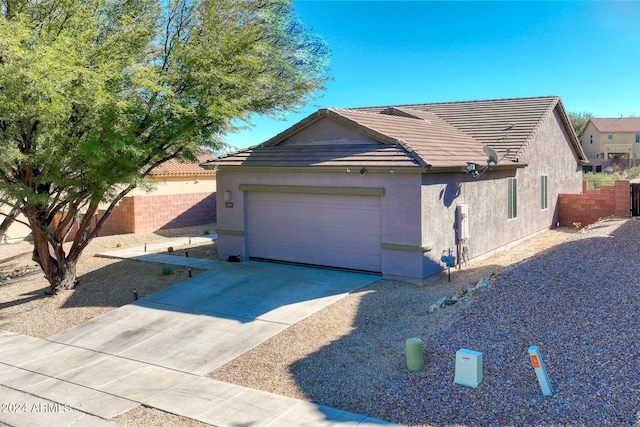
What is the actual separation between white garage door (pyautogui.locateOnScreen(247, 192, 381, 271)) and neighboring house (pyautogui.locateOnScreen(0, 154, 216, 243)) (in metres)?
7.23

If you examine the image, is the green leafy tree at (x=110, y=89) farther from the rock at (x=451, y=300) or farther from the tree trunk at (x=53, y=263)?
the rock at (x=451, y=300)

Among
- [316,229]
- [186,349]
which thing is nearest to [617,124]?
[316,229]

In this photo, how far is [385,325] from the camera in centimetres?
1020

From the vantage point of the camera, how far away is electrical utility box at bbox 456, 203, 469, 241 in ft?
46.8

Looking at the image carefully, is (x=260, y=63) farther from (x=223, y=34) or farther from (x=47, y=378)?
(x=47, y=378)

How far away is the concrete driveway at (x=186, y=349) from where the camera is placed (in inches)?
302

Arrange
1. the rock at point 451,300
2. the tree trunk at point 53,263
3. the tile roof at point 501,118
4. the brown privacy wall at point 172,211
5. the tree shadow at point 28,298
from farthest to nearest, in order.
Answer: the brown privacy wall at point 172,211, the tile roof at point 501,118, the tree trunk at point 53,263, the tree shadow at point 28,298, the rock at point 451,300

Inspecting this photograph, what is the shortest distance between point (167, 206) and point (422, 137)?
14.5 meters

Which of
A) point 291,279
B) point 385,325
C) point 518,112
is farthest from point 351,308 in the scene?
point 518,112

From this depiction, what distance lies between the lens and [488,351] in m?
8.24

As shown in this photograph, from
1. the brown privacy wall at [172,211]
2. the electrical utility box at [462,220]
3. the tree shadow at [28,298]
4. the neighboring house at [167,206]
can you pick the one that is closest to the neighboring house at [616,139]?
the neighboring house at [167,206]

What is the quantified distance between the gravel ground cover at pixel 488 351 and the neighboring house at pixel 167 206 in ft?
44.4

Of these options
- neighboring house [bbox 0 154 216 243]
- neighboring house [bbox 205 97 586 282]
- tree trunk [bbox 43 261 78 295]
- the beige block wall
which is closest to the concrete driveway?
neighboring house [bbox 205 97 586 282]

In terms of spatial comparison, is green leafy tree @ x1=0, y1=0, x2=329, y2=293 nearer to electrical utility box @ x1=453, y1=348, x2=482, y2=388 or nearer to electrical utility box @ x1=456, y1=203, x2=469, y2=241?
electrical utility box @ x1=456, y1=203, x2=469, y2=241
